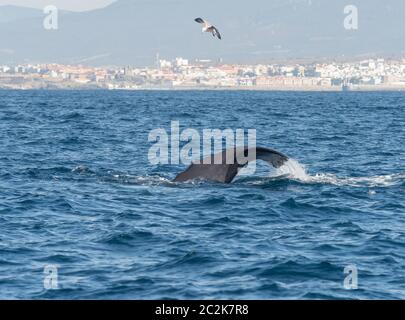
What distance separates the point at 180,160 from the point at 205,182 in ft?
37.0

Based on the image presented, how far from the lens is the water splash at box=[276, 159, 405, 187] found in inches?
993

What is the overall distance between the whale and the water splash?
2.49m

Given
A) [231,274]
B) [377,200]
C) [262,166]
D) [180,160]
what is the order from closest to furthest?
[231,274] → [377,200] → [262,166] → [180,160]

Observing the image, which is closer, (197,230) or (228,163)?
(197,230)

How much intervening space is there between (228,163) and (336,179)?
18.1 feet

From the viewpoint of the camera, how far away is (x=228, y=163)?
71.9ft

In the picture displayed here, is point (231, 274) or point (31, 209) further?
point (31, 209)

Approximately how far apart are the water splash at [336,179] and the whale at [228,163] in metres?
2.49

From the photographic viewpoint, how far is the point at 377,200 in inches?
874
